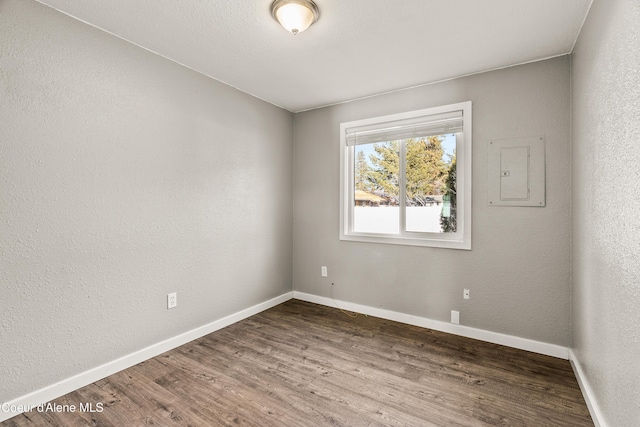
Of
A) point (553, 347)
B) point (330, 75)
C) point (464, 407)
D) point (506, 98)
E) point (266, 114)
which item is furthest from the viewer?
point (266, 114)

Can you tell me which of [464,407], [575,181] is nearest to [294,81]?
[575,181]

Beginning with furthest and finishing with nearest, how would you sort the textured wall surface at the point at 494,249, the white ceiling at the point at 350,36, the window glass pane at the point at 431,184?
the window glass pane at the point at 431,184 → the textured wall surface at the point at 494,249 → the white ceiling at the point at 350,36

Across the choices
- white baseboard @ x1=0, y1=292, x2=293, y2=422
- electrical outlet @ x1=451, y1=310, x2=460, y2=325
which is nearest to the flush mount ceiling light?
white baseboard @ x1=0, y1=292, x2=293, y2=422

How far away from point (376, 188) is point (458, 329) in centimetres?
163

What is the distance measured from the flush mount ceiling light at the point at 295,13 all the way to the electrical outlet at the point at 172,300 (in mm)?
2221

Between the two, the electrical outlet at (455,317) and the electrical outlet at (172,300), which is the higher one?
the electrical outlet at (172,300)

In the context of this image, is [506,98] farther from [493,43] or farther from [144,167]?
[144,167]

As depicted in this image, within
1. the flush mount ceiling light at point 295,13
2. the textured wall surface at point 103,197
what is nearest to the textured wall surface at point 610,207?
the flush mount ceiling light at point 295,13

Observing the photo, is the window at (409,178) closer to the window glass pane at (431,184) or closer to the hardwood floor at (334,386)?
the window glass pane at (431,184)

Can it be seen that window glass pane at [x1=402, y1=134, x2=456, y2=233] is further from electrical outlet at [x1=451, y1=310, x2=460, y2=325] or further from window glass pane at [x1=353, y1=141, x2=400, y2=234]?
electrical outlet at [x1=451, y1=310, x2=460, y2=325]

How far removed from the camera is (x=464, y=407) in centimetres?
182

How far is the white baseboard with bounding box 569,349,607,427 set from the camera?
1615 millimetres

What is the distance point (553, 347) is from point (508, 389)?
0.78 m

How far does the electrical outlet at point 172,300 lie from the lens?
8.30 ft
